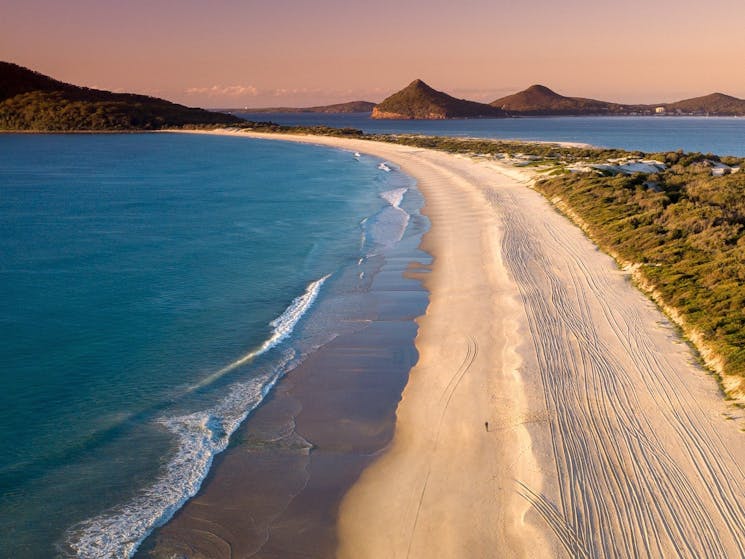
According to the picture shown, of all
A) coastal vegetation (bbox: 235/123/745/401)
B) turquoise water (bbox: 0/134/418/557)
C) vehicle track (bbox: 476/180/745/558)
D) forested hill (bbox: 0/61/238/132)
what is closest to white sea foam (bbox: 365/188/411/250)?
turquoise water (bbox: 0/134/418/557)

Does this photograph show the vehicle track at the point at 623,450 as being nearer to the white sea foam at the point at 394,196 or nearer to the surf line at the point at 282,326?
the surf line at the point at 282,326

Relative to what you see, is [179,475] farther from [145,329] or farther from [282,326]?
[145,329]

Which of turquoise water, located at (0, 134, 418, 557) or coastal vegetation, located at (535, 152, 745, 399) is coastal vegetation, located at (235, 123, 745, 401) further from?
turquoise water, located at (0, 134, 418, 557)

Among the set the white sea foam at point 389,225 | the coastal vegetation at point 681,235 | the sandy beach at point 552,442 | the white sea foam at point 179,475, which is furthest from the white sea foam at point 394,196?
the white sea foam at point 179,475

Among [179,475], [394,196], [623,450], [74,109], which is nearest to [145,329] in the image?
[179,475]

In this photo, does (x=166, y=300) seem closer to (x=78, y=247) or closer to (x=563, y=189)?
(x=78, y=247)

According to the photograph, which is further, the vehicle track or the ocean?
the ocean
